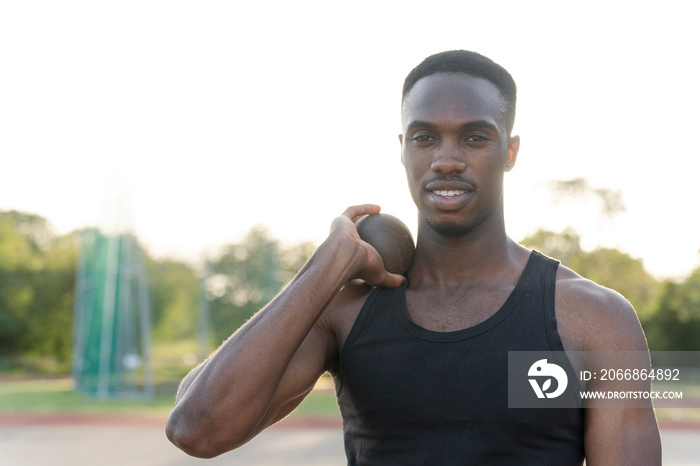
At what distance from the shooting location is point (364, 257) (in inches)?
86.1

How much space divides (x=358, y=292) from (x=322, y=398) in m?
27.2

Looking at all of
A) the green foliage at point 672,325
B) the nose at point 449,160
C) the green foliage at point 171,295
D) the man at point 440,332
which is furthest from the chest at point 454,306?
the green foliage at point 171,295

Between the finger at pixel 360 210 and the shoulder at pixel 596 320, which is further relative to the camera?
the finger at pixel 360 210

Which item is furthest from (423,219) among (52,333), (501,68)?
(52,333)

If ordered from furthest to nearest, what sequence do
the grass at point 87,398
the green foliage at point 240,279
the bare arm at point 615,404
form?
the green foliage at point 240,279, the grass at point 87,398, the bare arm at point 615,404

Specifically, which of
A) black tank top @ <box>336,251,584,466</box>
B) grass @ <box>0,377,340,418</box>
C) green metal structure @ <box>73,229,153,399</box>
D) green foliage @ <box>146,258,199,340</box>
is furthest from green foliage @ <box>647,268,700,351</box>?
black tank top @ <box>336,251,584,466</box>

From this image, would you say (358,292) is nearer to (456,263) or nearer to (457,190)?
(456,263)

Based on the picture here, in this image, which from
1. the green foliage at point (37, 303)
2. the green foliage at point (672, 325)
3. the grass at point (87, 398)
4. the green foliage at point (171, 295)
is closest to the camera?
the grass at point (87, 398)

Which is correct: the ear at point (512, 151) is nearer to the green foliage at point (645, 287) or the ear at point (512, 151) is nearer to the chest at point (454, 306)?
the chest at point (454, 306)

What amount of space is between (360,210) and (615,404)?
37.6 inches

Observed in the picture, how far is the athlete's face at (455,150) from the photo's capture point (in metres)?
2.14

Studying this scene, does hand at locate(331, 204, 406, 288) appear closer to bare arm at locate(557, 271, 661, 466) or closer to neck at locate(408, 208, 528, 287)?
neck at locate(408, 208, 528, 287)

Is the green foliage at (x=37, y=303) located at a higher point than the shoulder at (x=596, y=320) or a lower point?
higher

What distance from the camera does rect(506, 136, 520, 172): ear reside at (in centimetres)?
229
